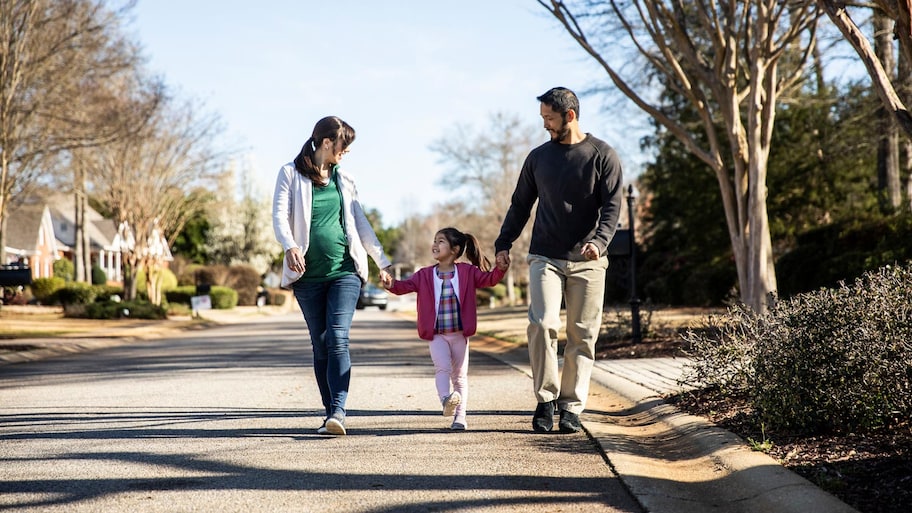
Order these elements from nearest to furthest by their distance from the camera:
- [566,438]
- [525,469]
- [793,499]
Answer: [793,499] < [525,469] < [566,438]

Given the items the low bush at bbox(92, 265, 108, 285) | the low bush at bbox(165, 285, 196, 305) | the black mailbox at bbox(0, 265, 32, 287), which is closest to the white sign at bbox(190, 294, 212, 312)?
the black mailbox at bbox(0, 265, 32, 287)

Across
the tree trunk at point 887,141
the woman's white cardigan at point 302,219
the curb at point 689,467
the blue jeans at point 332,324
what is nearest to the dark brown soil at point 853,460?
the curb at point 689,467

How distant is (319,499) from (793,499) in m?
2.07

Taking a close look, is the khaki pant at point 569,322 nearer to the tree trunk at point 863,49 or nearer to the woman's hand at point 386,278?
the woman's hand at point 386,278

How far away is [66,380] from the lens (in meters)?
11.5

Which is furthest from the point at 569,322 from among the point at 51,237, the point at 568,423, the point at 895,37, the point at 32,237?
the point at 51,237

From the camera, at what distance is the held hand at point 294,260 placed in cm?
665

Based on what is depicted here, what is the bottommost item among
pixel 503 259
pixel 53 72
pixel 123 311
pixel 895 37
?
pixel 123 311

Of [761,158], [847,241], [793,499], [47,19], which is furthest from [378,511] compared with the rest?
[47,19]

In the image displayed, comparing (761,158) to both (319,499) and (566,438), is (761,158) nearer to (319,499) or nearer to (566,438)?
(566,438)

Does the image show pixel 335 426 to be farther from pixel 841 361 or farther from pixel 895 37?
pixel 895 37

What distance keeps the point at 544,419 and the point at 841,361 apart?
1943mm

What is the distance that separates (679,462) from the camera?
5.89m

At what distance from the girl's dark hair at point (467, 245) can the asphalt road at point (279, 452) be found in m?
1.12
